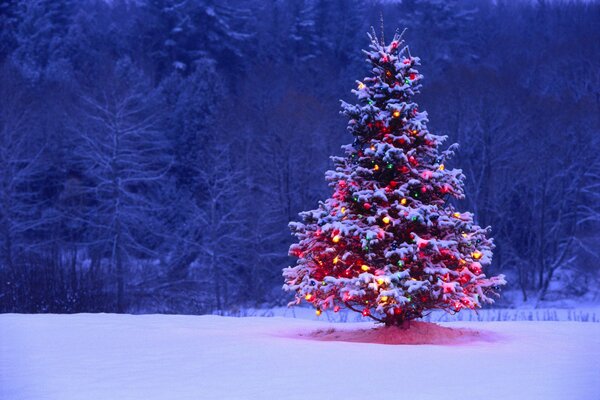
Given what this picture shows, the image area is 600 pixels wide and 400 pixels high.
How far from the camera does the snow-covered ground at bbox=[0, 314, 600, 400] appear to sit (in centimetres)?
777

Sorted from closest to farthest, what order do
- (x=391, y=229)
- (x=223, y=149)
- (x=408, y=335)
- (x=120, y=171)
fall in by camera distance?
(x=408, y=335) < (x=391, y=229) < (x=120, y=171) < (x=223, y=149)

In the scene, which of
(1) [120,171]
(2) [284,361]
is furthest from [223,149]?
(2) [284,361]

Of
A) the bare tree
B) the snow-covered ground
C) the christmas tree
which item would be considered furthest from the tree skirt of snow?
the bare tree

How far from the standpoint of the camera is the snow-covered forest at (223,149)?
38125 millimetres

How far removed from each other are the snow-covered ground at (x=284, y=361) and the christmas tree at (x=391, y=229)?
2.41 feet

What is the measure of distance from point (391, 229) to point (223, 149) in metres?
28.7

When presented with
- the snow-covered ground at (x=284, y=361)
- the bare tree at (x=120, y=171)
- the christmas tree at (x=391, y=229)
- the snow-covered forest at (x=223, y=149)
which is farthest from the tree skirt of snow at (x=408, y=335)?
the bare tree at (x=120, y=171)

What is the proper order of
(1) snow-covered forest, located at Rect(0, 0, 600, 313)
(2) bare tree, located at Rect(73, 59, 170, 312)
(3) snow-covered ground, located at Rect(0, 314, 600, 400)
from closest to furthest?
(3) snow-covered ground, located at Rect(0, 314, 600, 400), (2) bare tree, located at Rect(73, 59, 170, 312), (1) snow-covered forest, located at Rect(0, 0, 600, 313)

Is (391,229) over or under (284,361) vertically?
over

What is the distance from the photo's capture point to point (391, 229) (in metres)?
12.4

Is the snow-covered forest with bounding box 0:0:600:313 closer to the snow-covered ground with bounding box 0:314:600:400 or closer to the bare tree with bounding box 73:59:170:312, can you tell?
the bare tree with bounding box 73:59:170:312

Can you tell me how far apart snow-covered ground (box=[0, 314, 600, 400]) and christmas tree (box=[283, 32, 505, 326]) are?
736 mm

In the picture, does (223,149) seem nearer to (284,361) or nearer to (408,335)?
(408,335)

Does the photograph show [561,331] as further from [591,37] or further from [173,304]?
[591,37]
